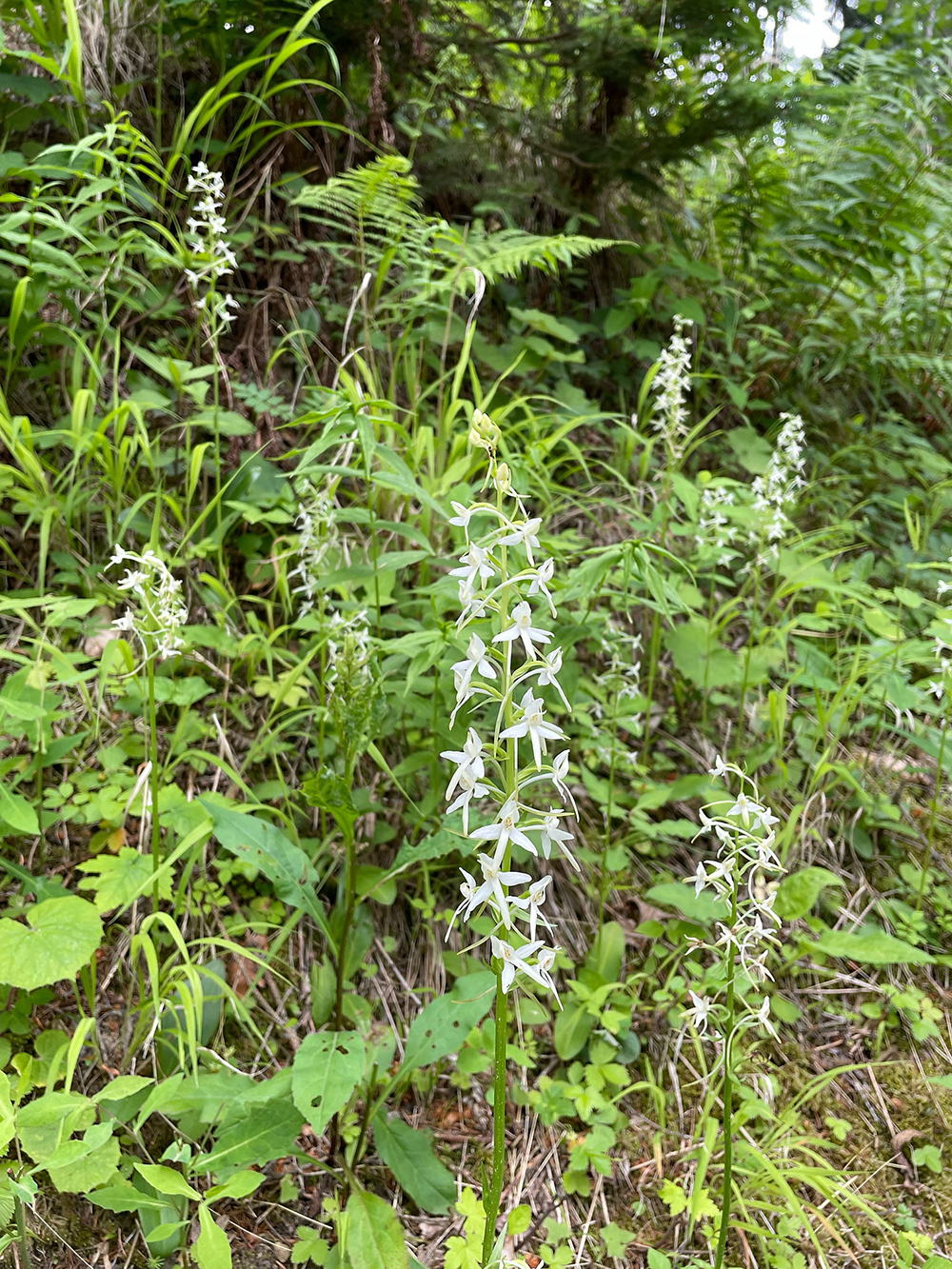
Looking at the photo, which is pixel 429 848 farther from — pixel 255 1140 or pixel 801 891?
pixel 801 891

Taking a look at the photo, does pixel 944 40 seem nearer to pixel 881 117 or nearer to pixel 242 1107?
pixel 881 117

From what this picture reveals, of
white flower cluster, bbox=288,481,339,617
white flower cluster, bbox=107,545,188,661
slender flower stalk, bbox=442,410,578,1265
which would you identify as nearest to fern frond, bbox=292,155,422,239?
white flower cluster, bbox=288,481,339,617

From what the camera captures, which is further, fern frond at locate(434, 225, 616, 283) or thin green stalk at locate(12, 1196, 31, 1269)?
fern frond at locate(434, 225, 616, 283)

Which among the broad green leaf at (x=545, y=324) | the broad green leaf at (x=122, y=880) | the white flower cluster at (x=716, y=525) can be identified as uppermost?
the broad green leaf at (x=545, y=324)

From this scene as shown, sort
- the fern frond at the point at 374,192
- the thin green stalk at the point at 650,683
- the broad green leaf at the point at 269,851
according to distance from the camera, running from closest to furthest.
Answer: the broad green leaf at the point at 269,851 < the thin green stalk at the point at 650,683 < the fern frond at the point at 374,192

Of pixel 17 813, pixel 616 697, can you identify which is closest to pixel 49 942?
pixel 17 813

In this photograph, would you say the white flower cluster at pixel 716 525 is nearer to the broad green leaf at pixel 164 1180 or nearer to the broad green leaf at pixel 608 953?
the broad green leaf at pixel 608 953

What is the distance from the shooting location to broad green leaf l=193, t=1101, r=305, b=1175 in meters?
1.55

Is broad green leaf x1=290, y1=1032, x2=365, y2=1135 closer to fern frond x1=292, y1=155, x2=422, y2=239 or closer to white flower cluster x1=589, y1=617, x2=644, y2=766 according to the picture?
white flower cluster x1=589, y1=617, x2=644, y2=766

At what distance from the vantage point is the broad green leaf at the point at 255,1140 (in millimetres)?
1551

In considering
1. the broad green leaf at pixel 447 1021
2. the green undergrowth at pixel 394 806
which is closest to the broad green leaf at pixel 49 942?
the green undergrowth at pixel 394 806

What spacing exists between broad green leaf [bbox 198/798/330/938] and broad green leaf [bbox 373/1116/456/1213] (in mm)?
441

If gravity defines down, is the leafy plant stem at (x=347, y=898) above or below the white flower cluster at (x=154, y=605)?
below

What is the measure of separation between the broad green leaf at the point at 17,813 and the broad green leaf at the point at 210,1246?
2.80 ft
